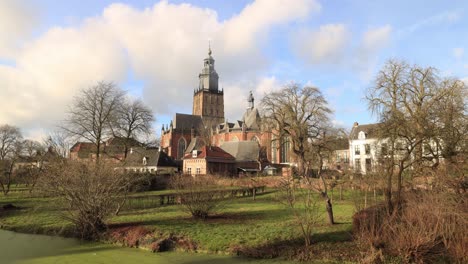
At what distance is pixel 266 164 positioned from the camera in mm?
55750

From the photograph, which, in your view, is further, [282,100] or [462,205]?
[282,100]

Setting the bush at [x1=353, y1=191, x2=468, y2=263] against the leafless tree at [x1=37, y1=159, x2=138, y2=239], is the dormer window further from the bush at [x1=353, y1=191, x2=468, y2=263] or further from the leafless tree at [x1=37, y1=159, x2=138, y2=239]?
the leafless tree at [x1=37, y1=159, x2=138, y2=239]

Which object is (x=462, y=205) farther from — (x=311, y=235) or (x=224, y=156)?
(x=224, y=156)

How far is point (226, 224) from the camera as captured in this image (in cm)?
1677

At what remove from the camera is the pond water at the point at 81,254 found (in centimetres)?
1227

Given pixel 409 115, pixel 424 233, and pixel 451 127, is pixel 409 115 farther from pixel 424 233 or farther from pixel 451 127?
pixel 424 233

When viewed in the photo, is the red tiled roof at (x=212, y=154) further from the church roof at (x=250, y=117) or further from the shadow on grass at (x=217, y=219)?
the shadow on grass at (x=217, y=219)

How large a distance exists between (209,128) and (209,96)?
1345cm

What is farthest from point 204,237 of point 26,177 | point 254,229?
point 26,177

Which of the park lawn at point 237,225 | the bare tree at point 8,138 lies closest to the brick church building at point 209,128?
the bare tree at point 8,138

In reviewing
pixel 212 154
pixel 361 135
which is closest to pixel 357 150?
pixel 361 135

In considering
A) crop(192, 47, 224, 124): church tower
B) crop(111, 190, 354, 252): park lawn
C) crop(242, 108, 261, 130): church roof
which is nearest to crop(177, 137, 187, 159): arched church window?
crop(192, 47, 224, 124): church tower

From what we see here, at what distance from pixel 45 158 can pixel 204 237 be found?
77.0 ft

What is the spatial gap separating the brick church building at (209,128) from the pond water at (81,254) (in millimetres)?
40323
